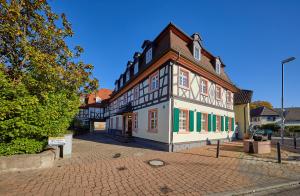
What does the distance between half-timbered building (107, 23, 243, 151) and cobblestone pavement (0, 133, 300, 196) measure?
4.03m

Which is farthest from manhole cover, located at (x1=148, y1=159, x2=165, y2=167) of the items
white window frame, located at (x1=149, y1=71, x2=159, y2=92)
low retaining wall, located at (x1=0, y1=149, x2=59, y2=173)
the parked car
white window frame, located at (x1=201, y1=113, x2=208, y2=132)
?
white window frame, located at (x1=201, y1=113, x2=208, y2=132)

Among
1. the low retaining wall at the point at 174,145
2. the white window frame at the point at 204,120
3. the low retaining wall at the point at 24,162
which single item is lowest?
the low retaining wall at the point at 174,145

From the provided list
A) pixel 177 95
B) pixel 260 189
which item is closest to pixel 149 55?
pixel 177 95

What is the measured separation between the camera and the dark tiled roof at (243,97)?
2061cm

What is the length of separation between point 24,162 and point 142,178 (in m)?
4.31

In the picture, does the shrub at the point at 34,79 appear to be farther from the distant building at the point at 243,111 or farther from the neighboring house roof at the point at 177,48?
the distant building at the point at 243,111

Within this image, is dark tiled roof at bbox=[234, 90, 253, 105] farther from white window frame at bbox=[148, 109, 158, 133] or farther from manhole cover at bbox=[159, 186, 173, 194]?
manhole cover at bbox=[159, 186, 173, 194]

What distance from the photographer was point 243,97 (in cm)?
2111

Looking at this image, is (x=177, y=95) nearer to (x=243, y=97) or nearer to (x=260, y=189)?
(x=260, y=189)

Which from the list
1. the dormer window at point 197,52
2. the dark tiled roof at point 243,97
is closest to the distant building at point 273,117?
the dark tiled roof at point 243,97

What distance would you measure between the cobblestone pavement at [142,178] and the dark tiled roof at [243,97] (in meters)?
14.2

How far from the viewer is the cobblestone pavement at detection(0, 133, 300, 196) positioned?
15.4 ft

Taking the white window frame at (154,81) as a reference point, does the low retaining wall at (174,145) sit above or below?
below

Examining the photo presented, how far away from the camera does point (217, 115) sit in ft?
52.4
